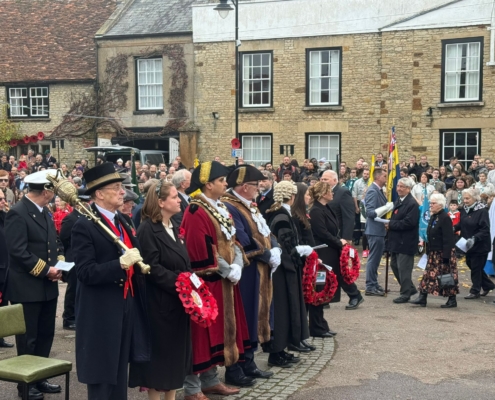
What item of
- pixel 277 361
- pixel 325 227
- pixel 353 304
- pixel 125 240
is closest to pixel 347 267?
pixel 325 227

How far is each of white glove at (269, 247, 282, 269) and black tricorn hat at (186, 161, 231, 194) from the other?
1.00 metres

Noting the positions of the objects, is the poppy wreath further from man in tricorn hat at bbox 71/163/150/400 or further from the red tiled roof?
the red tiled roof

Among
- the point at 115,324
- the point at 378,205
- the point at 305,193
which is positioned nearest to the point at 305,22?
the point at 378,205

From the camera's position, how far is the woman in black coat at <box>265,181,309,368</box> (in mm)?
7965

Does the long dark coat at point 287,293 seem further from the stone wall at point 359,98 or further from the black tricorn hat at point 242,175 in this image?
the stone wall at point 359,98

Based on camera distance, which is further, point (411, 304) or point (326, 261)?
point (411, 304)

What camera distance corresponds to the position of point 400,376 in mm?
7734

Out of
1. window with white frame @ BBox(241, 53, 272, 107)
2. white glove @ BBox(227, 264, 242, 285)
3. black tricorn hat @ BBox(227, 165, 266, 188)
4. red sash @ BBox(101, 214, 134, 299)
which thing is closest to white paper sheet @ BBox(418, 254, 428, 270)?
black tricorn hat @ BBox(227, 165, 266, 188)

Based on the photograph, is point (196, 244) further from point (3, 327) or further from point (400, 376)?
point (400, 376)

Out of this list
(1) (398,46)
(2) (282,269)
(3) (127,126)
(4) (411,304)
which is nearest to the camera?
(2) (282,269)

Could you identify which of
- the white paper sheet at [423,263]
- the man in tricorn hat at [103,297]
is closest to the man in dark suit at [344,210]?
the white paper sheet at [423,263]

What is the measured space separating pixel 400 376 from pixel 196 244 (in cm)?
268

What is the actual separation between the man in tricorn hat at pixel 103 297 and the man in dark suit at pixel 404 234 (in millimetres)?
6817

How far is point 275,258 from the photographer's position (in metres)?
7.52
